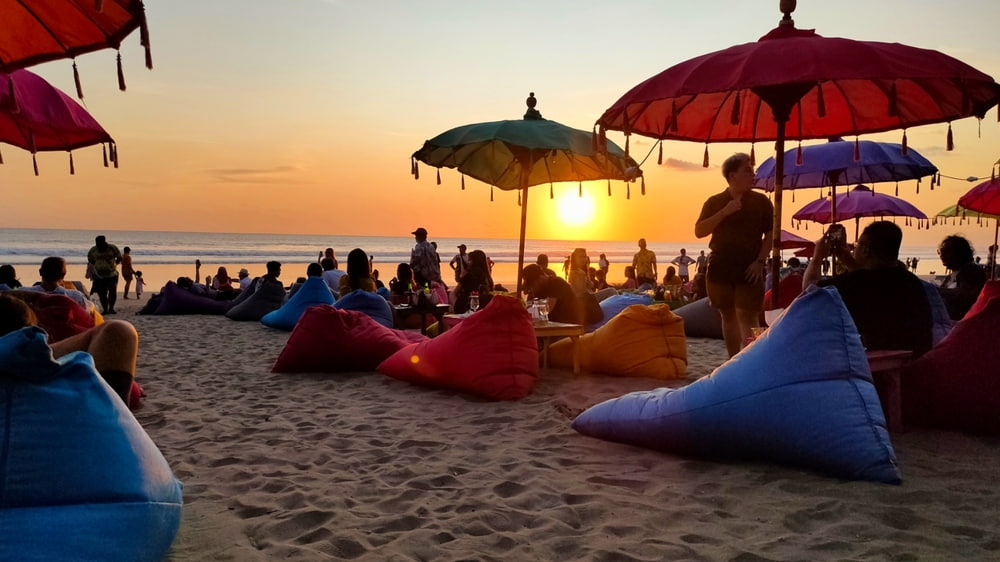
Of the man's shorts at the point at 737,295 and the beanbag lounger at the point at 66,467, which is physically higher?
the man's shorts at the point at 737,295

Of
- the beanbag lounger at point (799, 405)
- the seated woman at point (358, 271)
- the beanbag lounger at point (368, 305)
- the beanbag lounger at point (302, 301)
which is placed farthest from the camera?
the beanbag lounger at point (302, 301)

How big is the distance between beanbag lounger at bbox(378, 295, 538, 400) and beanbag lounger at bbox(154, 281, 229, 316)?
7.82 m

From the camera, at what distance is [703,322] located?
8.15 metres

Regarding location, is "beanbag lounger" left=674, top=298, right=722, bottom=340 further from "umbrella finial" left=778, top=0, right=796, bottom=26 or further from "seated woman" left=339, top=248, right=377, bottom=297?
"umbrella finial" left=778, top=0, right=796, bottom=26

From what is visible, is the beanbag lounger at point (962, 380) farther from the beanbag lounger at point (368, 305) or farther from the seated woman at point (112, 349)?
the beanbag lounger at point (368, 305)

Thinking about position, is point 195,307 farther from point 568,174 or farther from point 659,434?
point 659,434

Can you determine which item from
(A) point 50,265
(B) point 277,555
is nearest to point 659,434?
(B) point 277,555

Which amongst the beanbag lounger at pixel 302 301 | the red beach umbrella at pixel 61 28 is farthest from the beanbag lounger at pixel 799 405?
the beanbag lounger at pixel 302 301

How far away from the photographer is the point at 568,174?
774 centimetres

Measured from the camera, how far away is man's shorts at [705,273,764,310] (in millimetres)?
4332

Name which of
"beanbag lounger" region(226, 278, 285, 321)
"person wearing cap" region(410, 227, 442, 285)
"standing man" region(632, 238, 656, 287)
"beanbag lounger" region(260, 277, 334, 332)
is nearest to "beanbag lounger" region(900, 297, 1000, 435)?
"beanbag lounger" region(260, 277, 334, 332)

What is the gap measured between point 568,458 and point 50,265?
5330 mm

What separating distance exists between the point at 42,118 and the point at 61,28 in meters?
1.23

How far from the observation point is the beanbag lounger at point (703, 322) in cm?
808
